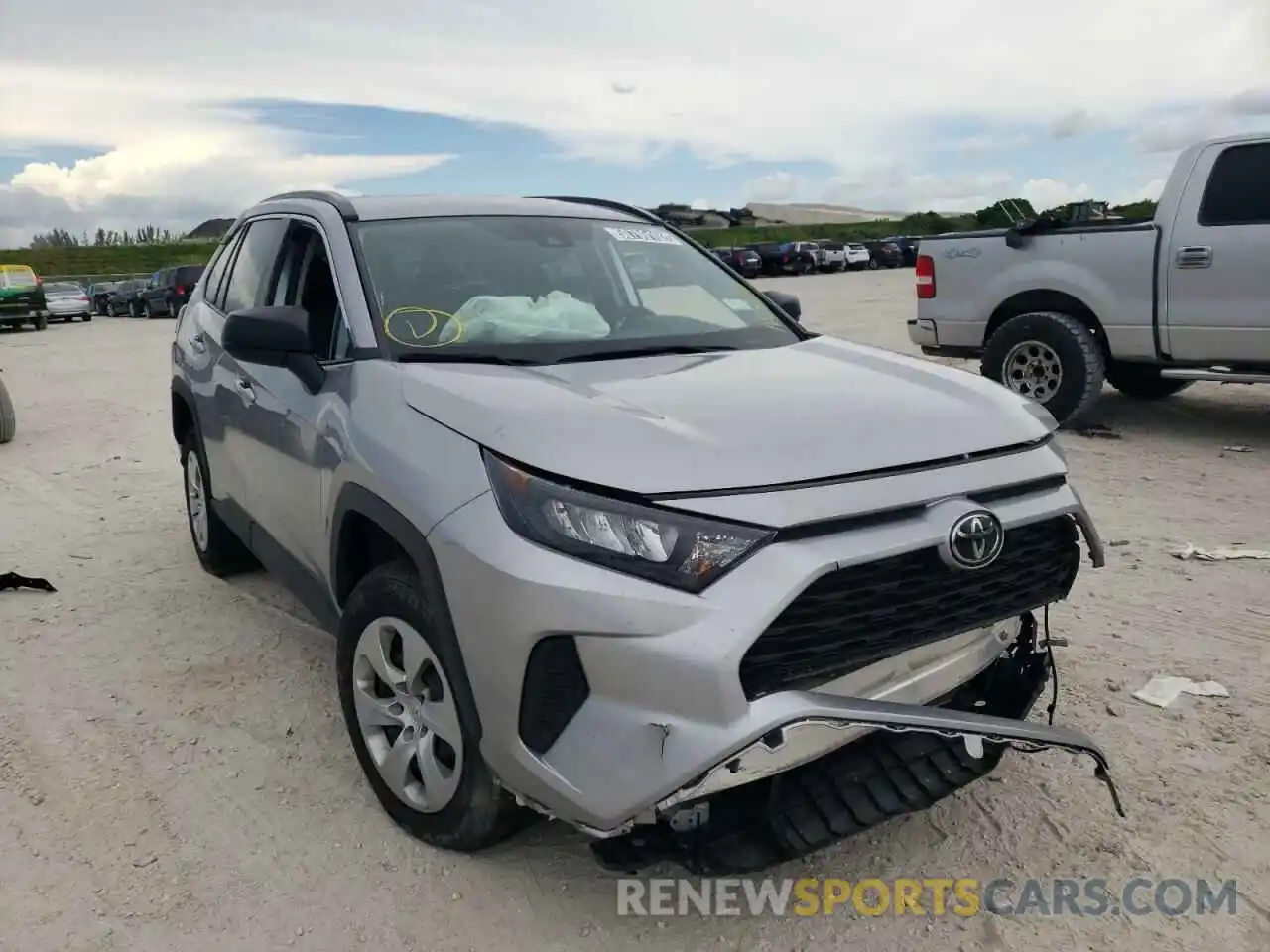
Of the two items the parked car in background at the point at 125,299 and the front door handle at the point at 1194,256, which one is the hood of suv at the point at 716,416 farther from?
the parked car in background at the point at 125,299

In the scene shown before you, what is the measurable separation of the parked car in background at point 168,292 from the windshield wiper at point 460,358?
26622 mm

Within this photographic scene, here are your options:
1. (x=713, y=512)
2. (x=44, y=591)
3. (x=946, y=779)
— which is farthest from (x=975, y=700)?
(x=44, y=591)

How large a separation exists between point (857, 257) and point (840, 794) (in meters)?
43.5

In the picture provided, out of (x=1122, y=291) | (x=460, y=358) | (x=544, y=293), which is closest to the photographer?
(x=460, y=358)

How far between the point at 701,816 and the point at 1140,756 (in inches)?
65.3

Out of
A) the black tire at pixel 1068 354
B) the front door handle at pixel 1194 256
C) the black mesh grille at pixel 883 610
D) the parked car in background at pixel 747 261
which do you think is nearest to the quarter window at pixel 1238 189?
the front door handle at pixel 1194 256

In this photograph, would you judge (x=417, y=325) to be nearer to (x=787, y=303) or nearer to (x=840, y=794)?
(x=787, y=303)

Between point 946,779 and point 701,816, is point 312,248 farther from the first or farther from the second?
point 946,779

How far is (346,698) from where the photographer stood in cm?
302

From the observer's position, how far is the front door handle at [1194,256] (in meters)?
7.09

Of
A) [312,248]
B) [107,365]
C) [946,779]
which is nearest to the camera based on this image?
[946,779]

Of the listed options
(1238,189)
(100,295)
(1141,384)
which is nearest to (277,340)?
(1238,189)

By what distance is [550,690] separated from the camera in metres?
2.26

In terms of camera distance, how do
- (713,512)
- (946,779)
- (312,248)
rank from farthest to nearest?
(312,248) < (946,779) < (713,512)
